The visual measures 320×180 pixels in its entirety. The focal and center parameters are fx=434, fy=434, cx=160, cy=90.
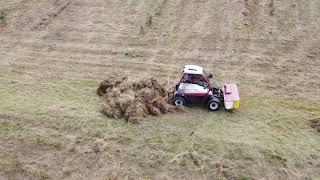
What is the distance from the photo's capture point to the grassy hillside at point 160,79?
41.2 feet

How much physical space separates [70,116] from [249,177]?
6203 millimetres

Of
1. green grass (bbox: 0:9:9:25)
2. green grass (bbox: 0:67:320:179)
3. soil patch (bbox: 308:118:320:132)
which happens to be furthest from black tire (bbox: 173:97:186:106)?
green grass (bbox: 0:9:9:25)

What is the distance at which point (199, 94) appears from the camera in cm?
1496

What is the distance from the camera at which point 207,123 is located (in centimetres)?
1428

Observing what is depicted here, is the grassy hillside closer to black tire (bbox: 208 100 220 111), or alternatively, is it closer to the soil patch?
the soil patch

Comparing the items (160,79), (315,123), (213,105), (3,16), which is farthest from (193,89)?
(3,16)

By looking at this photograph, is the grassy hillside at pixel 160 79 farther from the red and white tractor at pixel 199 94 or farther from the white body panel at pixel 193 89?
the white body panel at pixel 193 89

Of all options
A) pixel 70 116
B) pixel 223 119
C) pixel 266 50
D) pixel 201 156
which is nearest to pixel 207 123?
pixel 223 119

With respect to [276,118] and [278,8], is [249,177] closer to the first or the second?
[276,118]

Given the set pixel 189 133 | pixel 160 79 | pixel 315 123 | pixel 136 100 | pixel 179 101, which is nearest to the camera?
pixel 189 133

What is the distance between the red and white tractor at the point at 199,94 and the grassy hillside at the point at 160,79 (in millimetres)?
424

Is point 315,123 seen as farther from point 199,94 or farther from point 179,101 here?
point 179,101

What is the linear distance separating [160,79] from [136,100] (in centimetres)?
321

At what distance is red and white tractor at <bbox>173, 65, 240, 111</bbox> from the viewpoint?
14.9 metres
